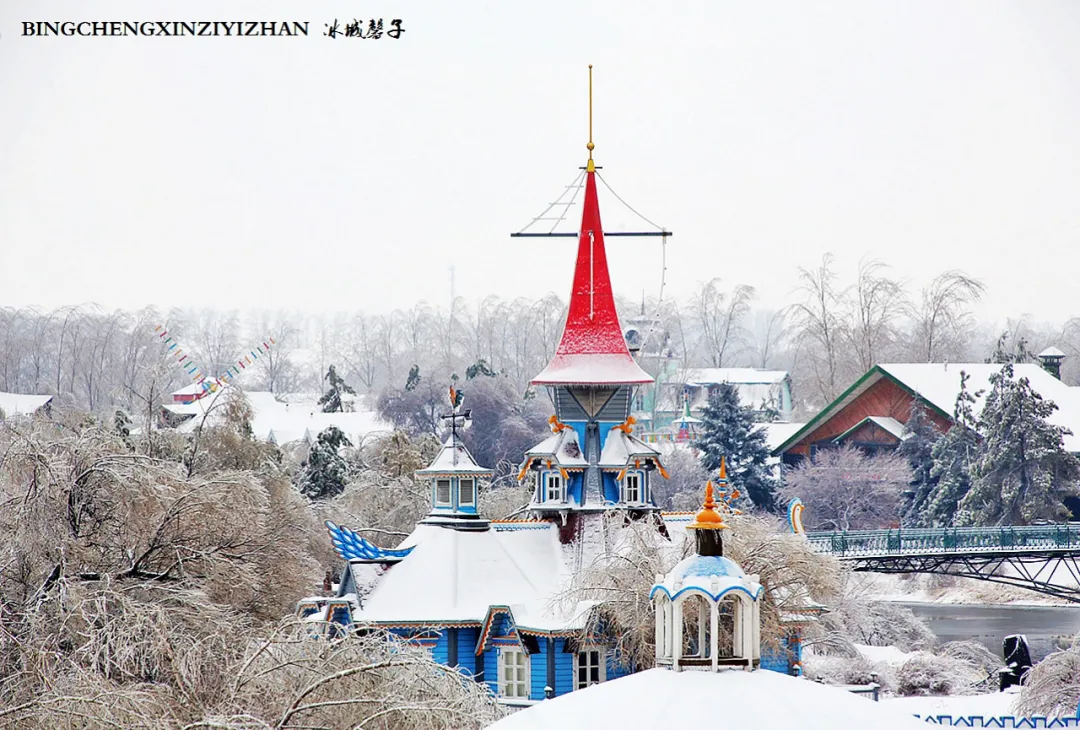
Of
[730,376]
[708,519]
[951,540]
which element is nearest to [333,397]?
[730,376]

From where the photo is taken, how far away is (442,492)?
32500 mm

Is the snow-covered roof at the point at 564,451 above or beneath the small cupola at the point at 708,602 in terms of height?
above

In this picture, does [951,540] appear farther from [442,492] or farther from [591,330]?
[442,492]

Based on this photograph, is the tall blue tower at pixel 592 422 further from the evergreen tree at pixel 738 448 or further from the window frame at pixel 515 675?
the evergreen tree at pixel 738 448

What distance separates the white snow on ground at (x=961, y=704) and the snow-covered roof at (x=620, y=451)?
5.78m

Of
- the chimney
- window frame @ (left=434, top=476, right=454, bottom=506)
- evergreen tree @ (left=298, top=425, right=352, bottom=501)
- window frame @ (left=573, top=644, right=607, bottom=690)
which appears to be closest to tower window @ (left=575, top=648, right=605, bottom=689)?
window frame @ (left=573, top=644, right=607, bottom=690)

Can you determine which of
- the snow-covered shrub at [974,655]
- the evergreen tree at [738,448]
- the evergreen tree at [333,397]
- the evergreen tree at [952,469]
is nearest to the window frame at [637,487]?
the snow-covered shrub at [974,655]

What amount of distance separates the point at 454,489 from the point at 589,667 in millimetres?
4121

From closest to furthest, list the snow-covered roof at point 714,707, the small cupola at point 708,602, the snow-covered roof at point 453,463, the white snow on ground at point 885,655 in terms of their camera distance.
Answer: the snow-covered roof at point 714,707, the small cupola at point 708,602, the snow-covered roof at point 453,463, the white snow on ground at point 885,655

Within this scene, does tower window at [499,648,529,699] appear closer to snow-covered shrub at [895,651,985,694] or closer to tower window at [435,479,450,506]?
tower window at [435,479,450,506]

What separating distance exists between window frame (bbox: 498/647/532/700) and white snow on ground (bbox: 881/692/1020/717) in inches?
220

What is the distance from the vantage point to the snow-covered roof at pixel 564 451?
32656mm

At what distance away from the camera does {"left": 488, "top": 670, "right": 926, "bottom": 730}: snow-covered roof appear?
14555 millimetres

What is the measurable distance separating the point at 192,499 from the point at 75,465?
188 cm
